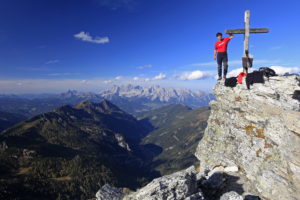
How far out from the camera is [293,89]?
1667 centimetres

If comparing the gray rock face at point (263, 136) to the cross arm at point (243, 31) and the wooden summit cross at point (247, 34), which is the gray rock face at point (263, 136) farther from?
the cross arm at point (243, 31)

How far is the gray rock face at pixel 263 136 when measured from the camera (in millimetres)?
15070

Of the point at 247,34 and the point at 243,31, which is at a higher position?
Result: the point at 243,31

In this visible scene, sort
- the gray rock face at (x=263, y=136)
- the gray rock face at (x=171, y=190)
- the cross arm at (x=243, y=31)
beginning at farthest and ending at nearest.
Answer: the cross arm at (x=243, y=31) → the gray rock face at (x=263, y=136) → the gray rock face at (x=171, y=190)

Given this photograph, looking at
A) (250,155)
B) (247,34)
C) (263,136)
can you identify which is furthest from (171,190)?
(247,34)

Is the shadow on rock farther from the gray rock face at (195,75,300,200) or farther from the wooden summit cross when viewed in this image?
the wooden summit cross

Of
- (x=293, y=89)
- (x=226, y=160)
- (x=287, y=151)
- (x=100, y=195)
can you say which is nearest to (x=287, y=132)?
(x=287, y=151)

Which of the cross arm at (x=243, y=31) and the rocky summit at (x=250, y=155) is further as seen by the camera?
the cross arm at (x=243, y=31)

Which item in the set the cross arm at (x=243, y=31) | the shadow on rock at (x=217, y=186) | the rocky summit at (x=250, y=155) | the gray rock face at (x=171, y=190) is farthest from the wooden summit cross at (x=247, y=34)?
the gray rock face at (x=171, y=190)

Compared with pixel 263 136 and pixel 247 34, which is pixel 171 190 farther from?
pixel 247 34

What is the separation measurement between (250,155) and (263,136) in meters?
2.41

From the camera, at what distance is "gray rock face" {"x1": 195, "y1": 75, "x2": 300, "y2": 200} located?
593 inches

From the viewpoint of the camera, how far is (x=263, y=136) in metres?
18.2

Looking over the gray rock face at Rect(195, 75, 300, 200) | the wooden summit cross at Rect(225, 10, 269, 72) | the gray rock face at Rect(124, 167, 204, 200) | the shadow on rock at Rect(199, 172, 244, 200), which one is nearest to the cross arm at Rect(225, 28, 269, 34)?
the wooden summit cross at Rect(225, 10, 269, 72)
